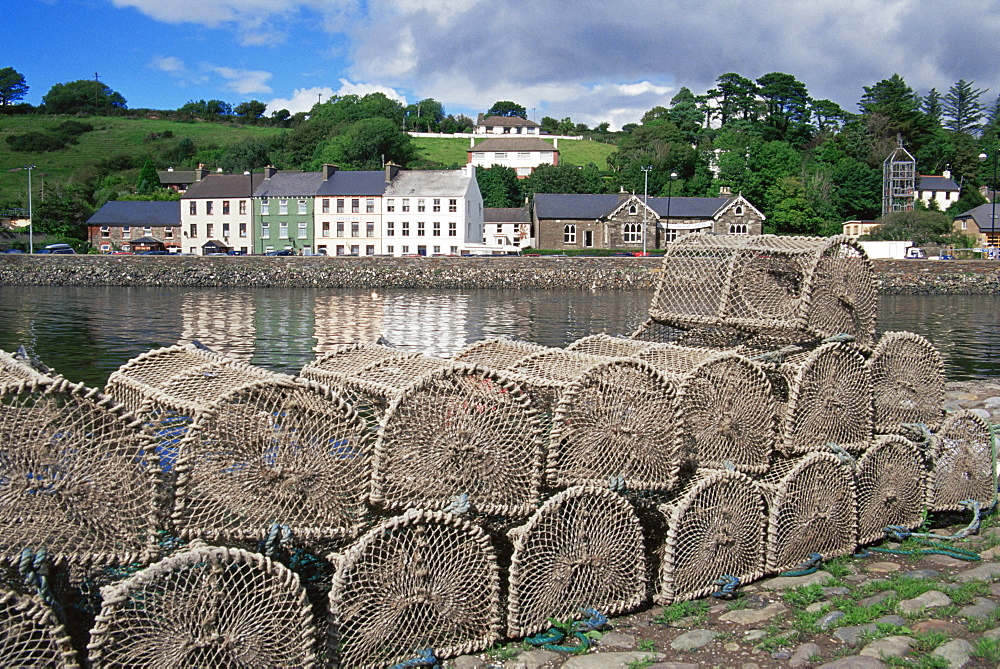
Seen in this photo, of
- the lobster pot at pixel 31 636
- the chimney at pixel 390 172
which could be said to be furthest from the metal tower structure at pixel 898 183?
the lobster pot at pixel 31 636

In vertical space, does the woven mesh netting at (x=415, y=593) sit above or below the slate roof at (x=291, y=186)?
below

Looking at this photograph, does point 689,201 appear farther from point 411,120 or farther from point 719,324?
point 411,120

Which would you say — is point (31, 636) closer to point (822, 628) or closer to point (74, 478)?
point (74, 478)

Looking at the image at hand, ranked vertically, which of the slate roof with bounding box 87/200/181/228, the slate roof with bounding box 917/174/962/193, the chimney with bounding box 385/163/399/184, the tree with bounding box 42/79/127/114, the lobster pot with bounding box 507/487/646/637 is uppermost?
the tree with bounding box 42/79/127/114

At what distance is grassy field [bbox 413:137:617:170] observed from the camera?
108m

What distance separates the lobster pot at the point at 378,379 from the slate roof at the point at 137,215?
69702 millimetres

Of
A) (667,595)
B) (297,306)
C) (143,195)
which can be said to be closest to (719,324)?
(667,595)

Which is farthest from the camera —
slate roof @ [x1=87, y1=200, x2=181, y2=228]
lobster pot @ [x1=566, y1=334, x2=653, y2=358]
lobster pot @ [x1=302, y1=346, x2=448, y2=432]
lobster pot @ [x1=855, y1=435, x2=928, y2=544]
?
slate roof @ [x1=87, y1=200, x2=181, y2=228]

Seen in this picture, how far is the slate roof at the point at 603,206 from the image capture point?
67.1m

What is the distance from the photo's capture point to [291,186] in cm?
6538

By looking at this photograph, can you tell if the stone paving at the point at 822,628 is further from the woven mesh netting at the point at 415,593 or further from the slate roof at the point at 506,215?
the slate roof at the point at 506,215

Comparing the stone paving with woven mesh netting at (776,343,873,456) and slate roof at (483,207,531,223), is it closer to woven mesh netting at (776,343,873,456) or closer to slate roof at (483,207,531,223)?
woven mesh netting at (776,343,873,456)

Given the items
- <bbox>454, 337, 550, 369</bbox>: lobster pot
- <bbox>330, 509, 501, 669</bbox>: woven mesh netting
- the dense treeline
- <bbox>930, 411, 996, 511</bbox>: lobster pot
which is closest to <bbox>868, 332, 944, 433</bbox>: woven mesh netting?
<bbox>930, 411, 996, 511</bbox>: lobster pot

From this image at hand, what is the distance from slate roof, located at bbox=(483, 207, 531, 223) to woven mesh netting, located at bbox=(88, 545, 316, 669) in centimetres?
7191
